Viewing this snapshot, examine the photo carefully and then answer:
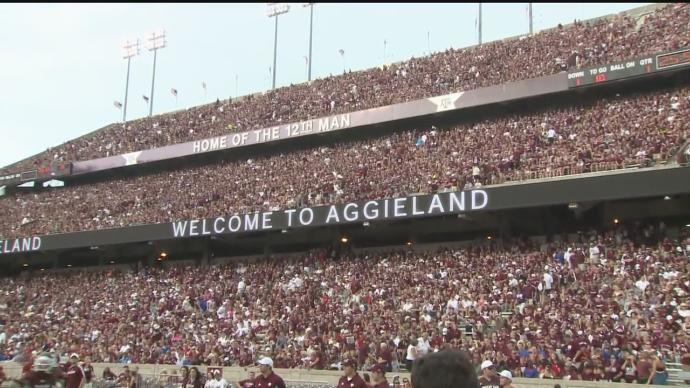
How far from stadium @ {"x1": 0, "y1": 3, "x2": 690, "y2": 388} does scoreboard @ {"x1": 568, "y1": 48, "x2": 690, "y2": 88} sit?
0.24ft

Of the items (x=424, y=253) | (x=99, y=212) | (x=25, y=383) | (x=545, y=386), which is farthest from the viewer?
(x=99, y=212)

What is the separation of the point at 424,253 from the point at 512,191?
3781 millimetres

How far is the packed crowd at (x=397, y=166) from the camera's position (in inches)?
931

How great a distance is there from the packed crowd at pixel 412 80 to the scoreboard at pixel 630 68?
106cm

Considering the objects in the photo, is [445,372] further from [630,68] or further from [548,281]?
[630,68]

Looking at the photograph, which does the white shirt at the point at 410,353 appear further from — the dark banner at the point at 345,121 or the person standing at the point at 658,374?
the dark banner at the point at 345,121

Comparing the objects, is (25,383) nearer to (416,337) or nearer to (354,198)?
(416,337)

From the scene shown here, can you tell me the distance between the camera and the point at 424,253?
25.0 meters

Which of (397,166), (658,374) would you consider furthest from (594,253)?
(397,166)

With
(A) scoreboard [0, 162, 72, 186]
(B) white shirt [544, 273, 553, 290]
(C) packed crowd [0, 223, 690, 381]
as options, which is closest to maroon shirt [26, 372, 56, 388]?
(C) packed crowd [0, 223, 690, 381]

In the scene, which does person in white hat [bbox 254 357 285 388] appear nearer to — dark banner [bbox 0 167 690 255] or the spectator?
the spectator

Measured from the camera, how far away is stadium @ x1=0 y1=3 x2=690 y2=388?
1722cm

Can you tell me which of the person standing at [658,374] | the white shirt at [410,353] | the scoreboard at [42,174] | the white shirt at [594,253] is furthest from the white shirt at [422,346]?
the scoreboard at [42,174]

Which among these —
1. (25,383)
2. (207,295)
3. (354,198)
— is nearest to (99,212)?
(207,295)
